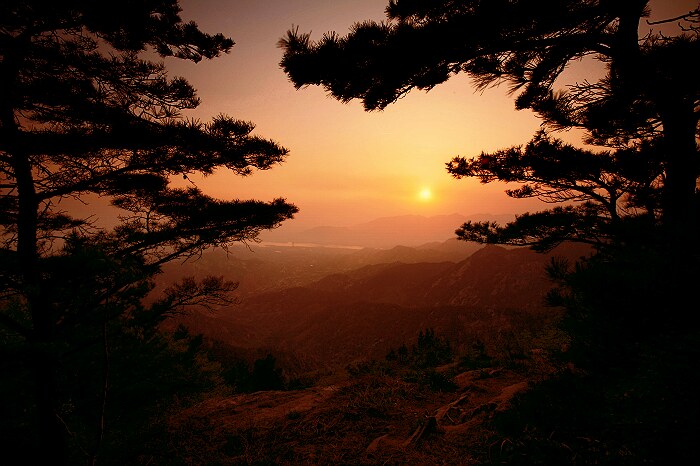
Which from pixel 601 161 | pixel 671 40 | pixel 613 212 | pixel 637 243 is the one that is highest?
pixel 671 40

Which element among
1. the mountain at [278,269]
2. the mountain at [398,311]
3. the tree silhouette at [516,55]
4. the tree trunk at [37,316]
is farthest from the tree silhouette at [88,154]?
the mountain at [278,269]

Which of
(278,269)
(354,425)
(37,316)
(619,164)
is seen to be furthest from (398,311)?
(278,269)

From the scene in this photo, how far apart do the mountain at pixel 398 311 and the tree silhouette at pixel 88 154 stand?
20.4m

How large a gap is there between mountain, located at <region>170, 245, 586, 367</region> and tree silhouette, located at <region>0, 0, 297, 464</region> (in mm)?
20413

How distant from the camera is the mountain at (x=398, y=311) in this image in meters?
36.8

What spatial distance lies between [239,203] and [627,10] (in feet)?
19.3

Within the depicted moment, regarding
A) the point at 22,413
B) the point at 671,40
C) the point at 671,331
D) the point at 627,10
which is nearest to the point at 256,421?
the point at 22,413

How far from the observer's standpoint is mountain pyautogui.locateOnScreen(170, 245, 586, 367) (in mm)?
36781

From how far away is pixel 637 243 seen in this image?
1.81 meters

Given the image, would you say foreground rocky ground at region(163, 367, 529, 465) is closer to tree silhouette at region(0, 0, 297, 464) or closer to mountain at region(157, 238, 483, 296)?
tree silhouette at region(0, 0, 297, 464)

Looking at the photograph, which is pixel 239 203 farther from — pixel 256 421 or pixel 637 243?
pixel 637 243

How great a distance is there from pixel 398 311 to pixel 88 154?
45507 mm

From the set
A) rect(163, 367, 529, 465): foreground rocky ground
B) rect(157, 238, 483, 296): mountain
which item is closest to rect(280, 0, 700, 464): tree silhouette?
rect(163, 367, 529, 465): foreground rocky ground

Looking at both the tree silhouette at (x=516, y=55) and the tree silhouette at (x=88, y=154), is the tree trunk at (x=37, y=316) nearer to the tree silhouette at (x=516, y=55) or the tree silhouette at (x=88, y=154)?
the tree silhouette at (x=88, y=154)
